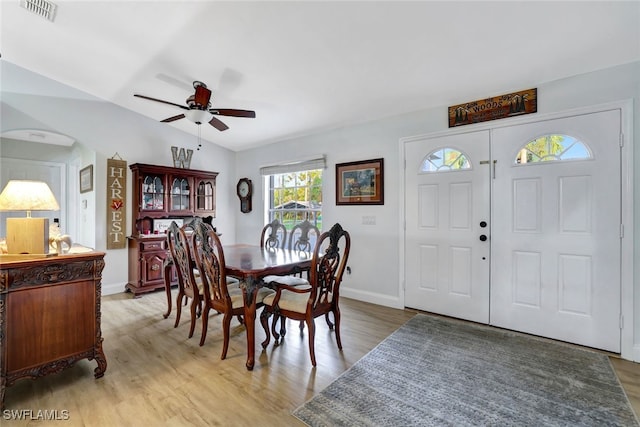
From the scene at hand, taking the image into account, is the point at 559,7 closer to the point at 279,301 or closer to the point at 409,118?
the point at 409,118

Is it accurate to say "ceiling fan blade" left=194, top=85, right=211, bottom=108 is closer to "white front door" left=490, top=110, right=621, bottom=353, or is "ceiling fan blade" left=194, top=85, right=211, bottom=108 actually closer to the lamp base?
the lamp base

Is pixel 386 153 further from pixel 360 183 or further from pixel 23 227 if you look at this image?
pixel 23 227

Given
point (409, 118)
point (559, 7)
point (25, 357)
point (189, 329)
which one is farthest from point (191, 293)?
point (559, 7)

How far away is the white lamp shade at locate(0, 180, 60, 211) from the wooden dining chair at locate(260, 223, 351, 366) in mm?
1719

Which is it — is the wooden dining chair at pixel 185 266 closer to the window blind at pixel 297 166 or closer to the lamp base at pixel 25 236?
the lamp base at pixel 25 236

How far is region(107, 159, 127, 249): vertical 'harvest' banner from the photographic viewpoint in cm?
427

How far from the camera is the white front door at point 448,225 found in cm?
309

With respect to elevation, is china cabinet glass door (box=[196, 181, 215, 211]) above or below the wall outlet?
above

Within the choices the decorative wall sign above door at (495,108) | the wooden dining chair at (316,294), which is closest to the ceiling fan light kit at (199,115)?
the wooden dining chair at (316,294)

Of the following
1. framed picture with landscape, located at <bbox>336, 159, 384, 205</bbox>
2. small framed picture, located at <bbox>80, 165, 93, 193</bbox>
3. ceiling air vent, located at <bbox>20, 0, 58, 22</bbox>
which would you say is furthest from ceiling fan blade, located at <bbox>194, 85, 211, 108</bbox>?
small framed picture, located at <bbox>80, 165, 93, 193</bbox>

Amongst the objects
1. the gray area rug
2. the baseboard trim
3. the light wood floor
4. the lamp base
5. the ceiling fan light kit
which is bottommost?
the gray area rug

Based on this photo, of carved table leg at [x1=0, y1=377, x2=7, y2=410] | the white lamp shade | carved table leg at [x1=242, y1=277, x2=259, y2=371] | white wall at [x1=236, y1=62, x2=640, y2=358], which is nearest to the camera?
carved table leg at [x1=0, y1=377, x2=7, y2=410]

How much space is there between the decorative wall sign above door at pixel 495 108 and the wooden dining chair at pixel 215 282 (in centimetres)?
270

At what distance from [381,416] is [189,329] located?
2.11 m
